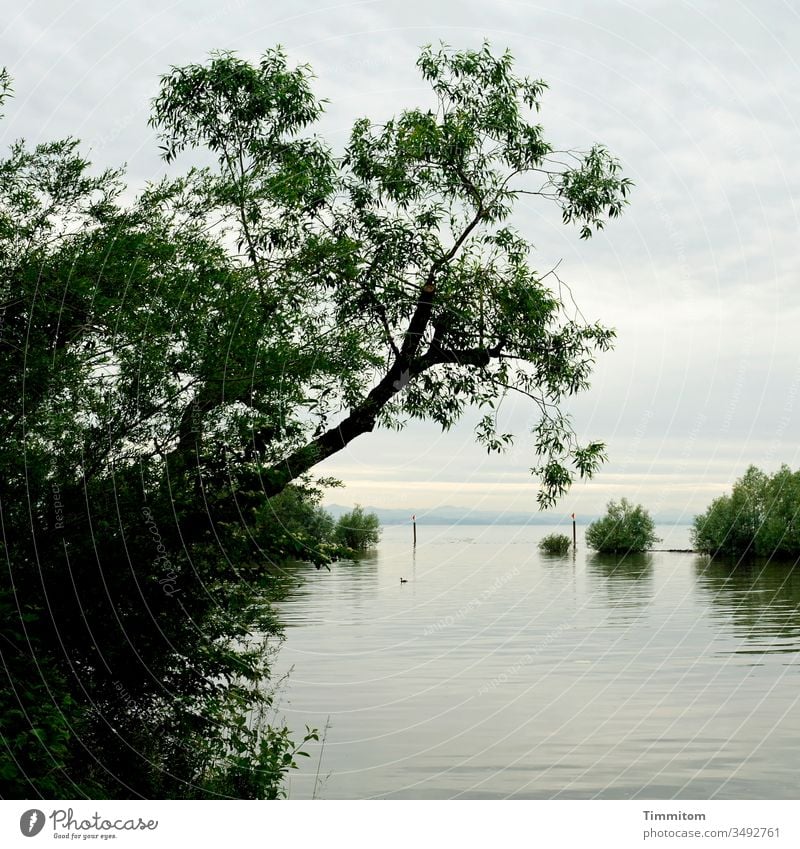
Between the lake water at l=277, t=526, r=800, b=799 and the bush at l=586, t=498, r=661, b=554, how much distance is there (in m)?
31.4

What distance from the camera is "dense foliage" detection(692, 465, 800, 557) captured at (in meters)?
75.2

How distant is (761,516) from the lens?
7850 cm

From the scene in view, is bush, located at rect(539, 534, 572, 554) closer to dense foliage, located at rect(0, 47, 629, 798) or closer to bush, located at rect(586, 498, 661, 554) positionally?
bush, located at rect(586, 498, 661, 554)

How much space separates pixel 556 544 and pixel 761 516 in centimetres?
3650

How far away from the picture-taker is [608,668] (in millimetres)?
29828

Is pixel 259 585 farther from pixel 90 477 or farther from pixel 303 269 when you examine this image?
pixel 303 269

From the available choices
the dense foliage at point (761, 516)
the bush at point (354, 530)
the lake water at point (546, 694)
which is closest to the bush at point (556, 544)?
the dense foliage at point (761, 516)

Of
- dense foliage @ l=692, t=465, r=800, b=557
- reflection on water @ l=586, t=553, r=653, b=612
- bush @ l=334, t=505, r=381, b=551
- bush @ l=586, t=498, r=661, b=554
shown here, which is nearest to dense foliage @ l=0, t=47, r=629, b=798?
bush @ l=334, t=505, r=381, b=551

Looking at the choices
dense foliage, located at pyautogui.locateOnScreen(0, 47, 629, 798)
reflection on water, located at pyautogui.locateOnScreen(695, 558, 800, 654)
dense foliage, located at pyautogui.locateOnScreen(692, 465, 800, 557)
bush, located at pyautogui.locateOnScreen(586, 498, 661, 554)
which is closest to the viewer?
dense foliage, located at pyautogui.locateOnScreen(0, 47, 629, 798)

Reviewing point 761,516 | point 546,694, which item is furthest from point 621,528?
point 546,694

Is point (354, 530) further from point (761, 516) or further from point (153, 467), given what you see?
point (761, 516)

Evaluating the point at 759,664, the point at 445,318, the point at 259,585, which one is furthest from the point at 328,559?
the point at 759,664

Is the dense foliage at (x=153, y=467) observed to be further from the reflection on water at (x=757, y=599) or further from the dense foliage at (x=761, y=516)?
the dense foliage at (x=761, y=516)
